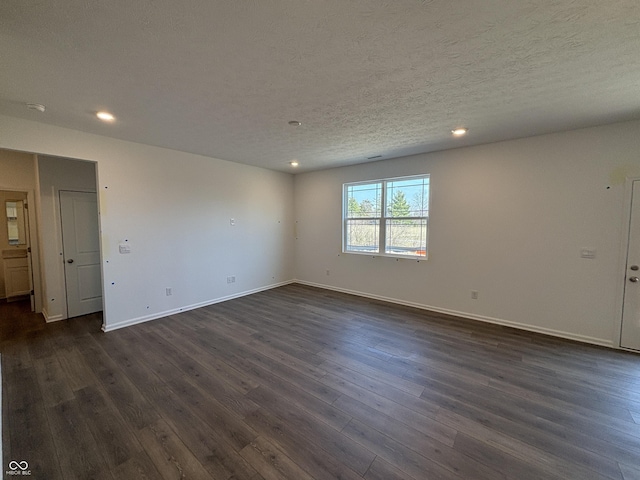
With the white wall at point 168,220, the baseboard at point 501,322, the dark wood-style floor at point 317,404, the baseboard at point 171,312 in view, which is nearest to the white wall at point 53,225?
the dark wood-style floor at point 317,404

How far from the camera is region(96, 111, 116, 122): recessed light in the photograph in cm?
271

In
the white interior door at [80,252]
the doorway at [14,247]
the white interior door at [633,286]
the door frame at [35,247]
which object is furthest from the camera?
the doorway at [14,247]

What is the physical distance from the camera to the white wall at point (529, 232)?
3045mm

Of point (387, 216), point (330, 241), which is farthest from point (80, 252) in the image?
point (387, 216)

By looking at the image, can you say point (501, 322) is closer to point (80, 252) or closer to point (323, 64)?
point (323, 64)

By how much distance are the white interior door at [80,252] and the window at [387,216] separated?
454cm

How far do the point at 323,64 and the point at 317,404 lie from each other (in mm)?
2692

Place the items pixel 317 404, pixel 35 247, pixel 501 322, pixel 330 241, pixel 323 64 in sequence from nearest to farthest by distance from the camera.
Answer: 1. pixel 323 64
2. pixel 317 404
3. pixel 501 322
4. pixel 35 247
5. pixel 330 241

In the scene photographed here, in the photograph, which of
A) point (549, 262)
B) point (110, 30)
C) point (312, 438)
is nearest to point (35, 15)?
point (110, 30)

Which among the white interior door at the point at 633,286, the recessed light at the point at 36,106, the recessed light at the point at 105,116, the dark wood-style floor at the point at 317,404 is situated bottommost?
the dark wood-style floor at the point at 317,404

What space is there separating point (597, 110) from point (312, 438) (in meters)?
4.13

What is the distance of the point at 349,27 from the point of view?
150 cm

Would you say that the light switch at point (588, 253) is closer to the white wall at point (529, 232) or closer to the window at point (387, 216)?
the white wall at point (529, 232)

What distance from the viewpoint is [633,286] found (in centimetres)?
294
